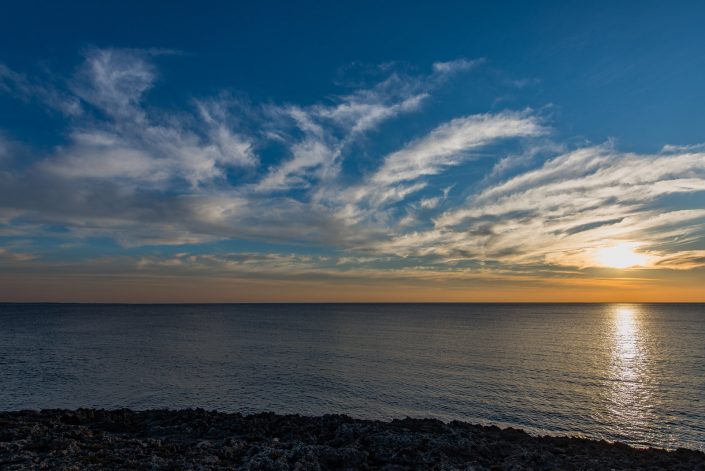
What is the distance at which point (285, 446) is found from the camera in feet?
78.5

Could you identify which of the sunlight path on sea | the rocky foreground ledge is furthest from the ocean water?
the rocky foreground ledge

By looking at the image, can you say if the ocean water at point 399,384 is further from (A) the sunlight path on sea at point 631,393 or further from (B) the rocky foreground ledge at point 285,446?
(B) the rocky foreground ledge at point 285,446

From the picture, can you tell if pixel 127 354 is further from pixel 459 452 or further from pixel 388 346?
pixel 459 452

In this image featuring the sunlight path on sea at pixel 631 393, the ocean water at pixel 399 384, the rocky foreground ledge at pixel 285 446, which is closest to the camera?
the rocky foreground ledge at pixel 285 446

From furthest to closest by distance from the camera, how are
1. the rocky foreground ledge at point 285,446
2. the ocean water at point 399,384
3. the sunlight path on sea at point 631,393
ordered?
the ocean water at point 399,384
the sunlight path on sea at point 631,393
the rocky foreground ledge at point 285,446

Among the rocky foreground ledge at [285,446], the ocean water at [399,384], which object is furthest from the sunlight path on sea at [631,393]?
the rocky foreground ledge at [285,446]

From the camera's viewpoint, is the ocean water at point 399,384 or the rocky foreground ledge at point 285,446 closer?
the rocky foreground ledge at point 285,446

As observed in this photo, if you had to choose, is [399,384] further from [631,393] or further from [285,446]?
[285,446]

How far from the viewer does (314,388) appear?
44.7m

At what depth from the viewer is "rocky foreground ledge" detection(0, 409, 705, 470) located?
2130 cm

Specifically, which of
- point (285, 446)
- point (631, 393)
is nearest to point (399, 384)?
point (631, 393)

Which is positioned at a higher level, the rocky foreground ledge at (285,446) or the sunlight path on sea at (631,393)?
the rocky foreground ledge at (285,446)

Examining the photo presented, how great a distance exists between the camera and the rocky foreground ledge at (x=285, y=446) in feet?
69.9

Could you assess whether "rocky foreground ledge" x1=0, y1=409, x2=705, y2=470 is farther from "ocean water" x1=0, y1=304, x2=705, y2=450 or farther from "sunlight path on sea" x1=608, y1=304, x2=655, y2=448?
"sunlight path on sea" x1=608, y1=304, x2=655, y2=448
